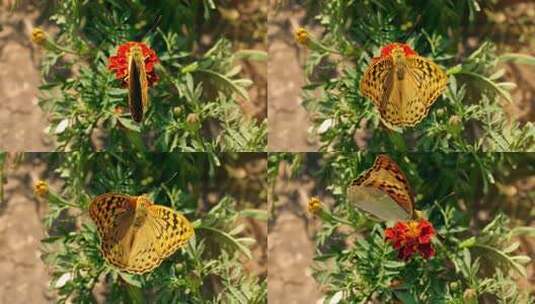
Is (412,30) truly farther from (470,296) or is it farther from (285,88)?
(470,296)

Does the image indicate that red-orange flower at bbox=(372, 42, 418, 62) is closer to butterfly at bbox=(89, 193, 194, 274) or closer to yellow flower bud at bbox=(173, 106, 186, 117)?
yellow flower bud at bbox=(173, 106, 186, 117)

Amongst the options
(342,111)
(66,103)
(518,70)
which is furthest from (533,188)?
(66,103)

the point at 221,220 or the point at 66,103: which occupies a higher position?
the point at 66,103

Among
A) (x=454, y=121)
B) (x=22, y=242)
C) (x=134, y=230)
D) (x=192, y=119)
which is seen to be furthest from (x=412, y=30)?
(x=22, y=242)

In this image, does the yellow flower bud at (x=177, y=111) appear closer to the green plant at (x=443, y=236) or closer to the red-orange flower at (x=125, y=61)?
the red-orange flower at (x=125, y=61)

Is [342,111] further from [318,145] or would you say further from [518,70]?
[518,70]

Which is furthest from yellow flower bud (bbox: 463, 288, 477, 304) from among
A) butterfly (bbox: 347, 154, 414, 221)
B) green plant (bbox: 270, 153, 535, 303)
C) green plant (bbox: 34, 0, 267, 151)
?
green plant (bbox: 34, 0, 267, 151)
